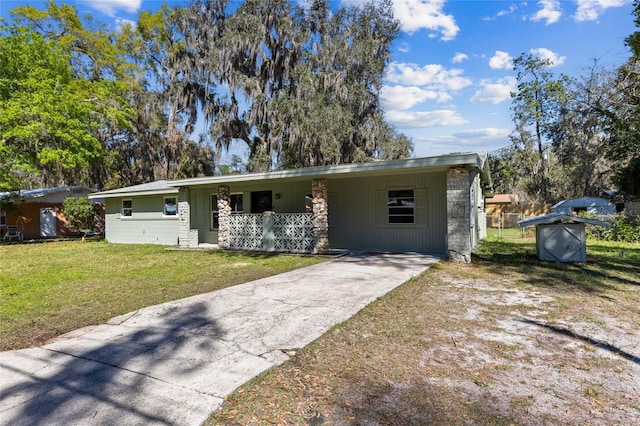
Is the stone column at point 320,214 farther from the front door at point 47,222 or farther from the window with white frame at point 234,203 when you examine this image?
the front door at point 47,222

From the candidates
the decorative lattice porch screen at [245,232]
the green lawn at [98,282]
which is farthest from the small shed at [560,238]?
the decorative lattice porch screen at [245,232]

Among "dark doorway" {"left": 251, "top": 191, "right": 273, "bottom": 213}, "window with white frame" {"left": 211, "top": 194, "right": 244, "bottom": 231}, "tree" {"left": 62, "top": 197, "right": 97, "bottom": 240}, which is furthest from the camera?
"tree" {"left": 62, "top": 197, "right": 97, "bottom": 240}

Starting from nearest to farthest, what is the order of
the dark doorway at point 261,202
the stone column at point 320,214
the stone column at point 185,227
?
the stone column at point 320,214, the dark doorway at point 261,202, the stone column at point 185,227

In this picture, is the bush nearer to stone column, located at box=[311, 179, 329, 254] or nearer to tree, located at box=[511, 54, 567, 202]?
stone column, located at box=[311, 179, 329, 254]

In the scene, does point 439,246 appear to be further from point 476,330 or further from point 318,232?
point 476,330

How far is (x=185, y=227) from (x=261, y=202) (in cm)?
307

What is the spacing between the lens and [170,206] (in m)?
15.0

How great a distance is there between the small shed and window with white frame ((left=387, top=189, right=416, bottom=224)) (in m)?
3.10

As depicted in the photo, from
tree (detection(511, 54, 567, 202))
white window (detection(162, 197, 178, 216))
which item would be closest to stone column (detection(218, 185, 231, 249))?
white window (detection(162, 197, 178, 216))

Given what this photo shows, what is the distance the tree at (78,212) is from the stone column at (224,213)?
9.82 metres

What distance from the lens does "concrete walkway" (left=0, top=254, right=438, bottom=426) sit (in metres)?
2.48

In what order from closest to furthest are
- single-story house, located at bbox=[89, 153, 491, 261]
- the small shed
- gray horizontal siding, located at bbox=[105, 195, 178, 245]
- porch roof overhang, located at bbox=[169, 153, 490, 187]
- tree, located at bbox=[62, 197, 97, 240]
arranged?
porch roof overhang, located at bbox=[169, 153, 490, 187] → the small shed → single-story house, located at bbox=[89, 153, 491, 261] → gray horizontal siding, located at bbox=[105, 195, 178, 245] → tree, located at bbox=[62, 197, 97, 240]

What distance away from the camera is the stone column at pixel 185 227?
13.3 metres

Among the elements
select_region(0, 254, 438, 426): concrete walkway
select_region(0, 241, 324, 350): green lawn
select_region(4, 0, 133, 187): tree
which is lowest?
select_region(0, 254, 438, 426): concrete walkway
